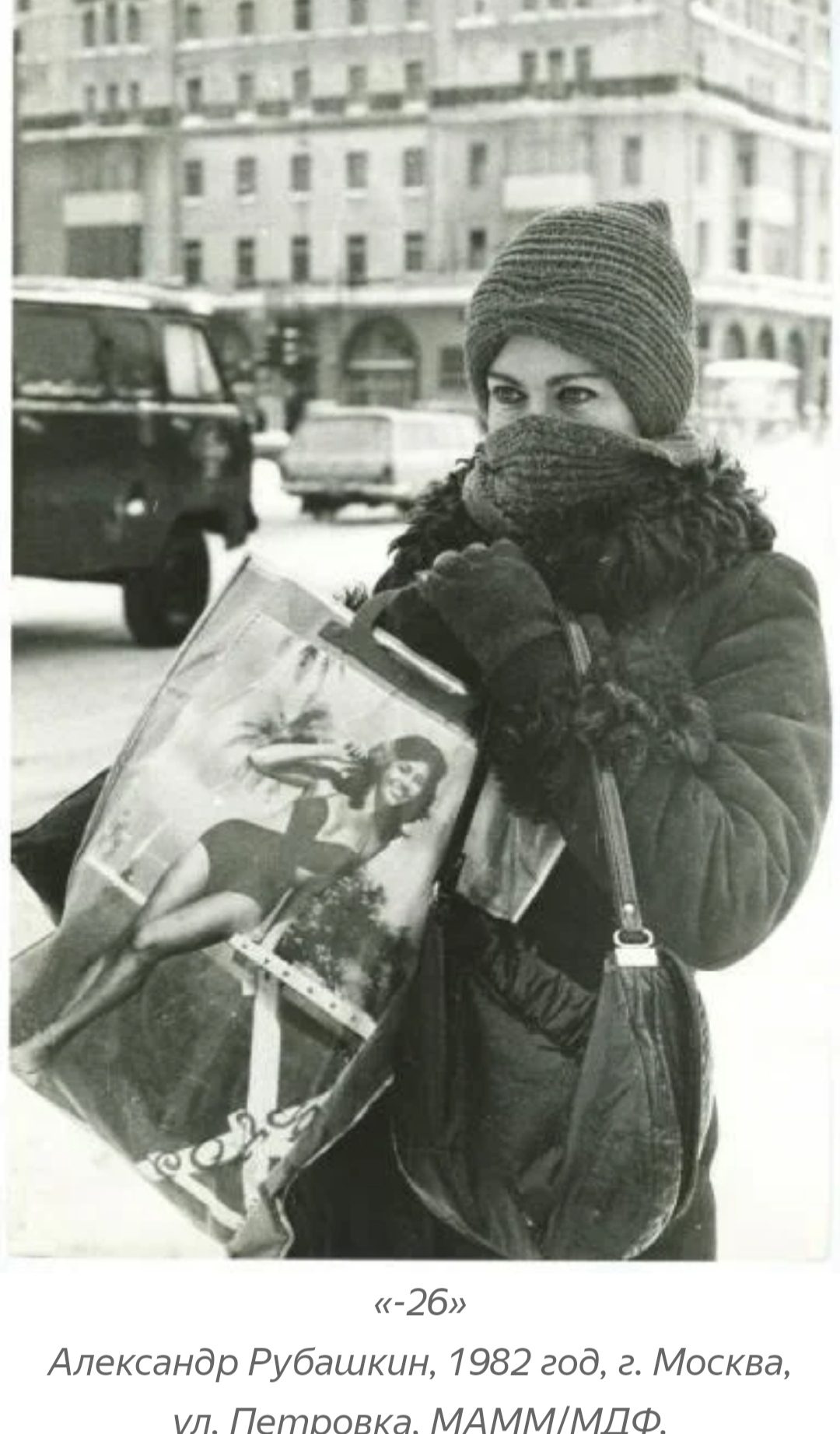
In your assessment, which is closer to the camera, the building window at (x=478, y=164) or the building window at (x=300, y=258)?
the building window at (x=478, y=164)

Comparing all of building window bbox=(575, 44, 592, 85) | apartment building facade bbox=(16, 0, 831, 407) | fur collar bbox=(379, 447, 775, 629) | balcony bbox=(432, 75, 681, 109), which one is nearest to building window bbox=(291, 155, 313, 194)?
apartment building facade bbox=(16, 0, 831, 407)

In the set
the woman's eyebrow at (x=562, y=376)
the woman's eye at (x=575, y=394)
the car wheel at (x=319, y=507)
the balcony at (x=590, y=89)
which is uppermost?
the balcony at (x=590, y=89)

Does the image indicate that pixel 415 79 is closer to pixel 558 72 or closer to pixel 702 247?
pixel 558 72

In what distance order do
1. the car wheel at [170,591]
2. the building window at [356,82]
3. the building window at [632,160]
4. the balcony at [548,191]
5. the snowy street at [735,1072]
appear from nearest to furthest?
the snowy street at [735,1072] → the balcony at [548,191] → the building window at [632,160] → the building window at [356,82] → the car wheel at [170,591]

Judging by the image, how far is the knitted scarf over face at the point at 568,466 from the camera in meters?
1.39

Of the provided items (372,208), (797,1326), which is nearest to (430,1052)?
(797,1326)

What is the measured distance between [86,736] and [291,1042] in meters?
0.55

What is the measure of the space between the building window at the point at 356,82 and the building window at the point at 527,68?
18cm

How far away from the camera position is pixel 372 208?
216 cm

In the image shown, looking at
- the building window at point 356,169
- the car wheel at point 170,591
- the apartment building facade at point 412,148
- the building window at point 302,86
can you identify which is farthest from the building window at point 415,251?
the car wheel at point 170,591

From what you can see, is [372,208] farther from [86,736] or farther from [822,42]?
[86,736]

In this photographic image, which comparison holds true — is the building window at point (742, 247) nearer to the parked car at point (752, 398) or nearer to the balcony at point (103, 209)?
the parked car at point (752, 398)

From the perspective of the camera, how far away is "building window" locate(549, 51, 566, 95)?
198 centimetres

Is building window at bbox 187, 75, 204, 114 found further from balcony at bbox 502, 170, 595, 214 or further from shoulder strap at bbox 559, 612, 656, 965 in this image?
shoulder strap at bbox 559, 612, 656, 965
